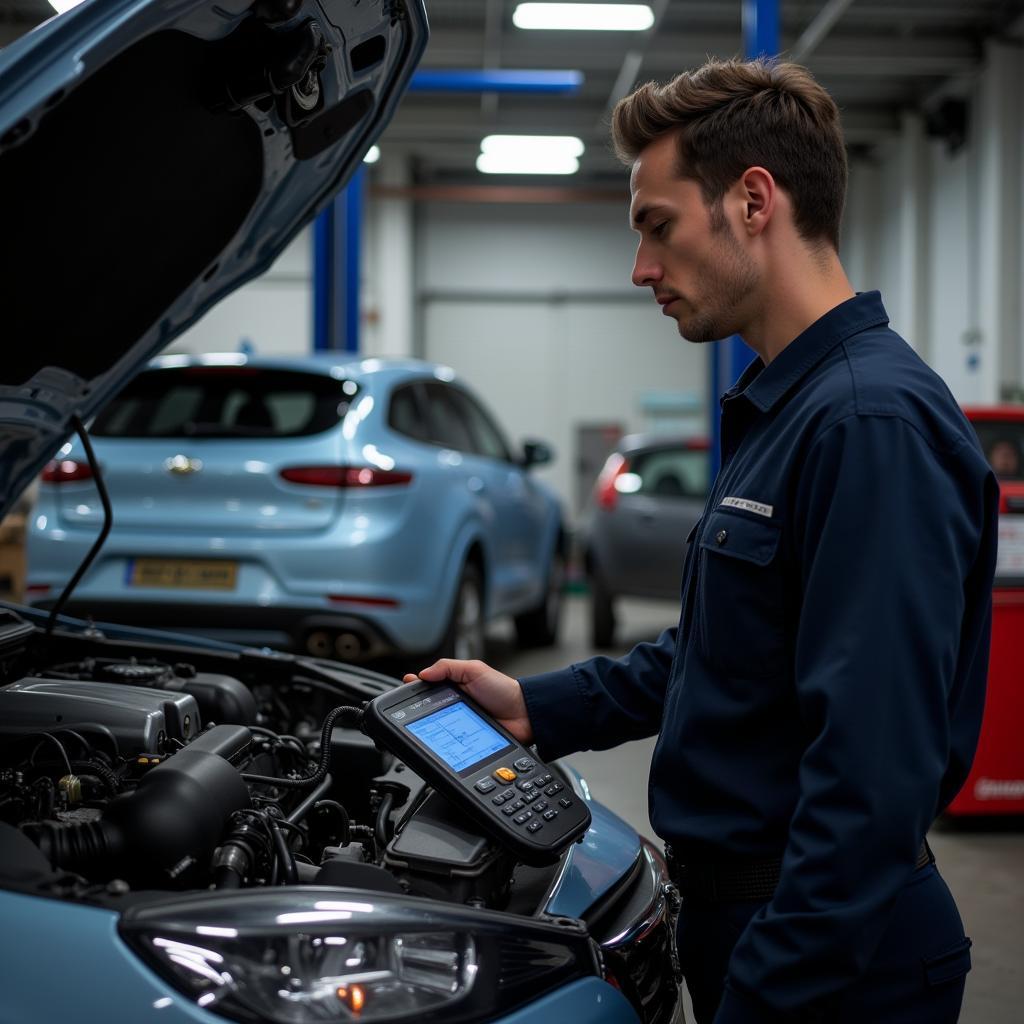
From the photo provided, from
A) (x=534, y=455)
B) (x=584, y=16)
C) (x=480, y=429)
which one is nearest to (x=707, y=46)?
(x=584, y=16)

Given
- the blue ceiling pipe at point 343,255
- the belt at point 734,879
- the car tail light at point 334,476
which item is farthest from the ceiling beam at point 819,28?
the belt at point 734,879

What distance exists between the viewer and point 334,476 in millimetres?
4422

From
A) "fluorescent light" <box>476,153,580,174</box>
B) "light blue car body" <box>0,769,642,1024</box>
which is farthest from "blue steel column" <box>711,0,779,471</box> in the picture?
"fluorescent light" <box>476,153,580,174</box>

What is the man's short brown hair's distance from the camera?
1.29 metres

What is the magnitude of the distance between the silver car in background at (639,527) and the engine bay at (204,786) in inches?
193

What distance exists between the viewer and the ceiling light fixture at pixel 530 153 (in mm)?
12906

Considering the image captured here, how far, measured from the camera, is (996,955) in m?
2.94

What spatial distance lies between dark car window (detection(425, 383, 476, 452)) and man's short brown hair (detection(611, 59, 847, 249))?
3695 mm

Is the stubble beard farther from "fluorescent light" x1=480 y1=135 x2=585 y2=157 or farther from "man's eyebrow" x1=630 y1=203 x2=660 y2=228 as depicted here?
"fluorescent light" x1=480 y1=135 x2=585 y2=157

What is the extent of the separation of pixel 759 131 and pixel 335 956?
38.0 inches

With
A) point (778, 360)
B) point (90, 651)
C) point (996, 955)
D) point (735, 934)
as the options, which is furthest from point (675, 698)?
point (996, 955)

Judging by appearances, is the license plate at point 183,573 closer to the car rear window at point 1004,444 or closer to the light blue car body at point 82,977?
the car rear window at point 1004,444

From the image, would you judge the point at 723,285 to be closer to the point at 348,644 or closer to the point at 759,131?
the point at 759,131

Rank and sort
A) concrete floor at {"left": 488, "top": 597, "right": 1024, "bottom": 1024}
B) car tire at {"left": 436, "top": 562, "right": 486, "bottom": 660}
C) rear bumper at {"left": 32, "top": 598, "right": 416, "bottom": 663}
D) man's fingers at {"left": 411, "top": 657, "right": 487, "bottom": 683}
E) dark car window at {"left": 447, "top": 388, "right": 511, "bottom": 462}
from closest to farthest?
man's fingers at {"left": 411, "top": 657, "right": 487, "bottom": 683} < concrete floor at {"left": 488, "top": 597, "right": 1024, "bottom": 1024} < rear bumper at {"left": 32, "top": 598, "right": 416, "bottom": 663} < car tire at {"left": 436, "top": 562, "right": 486, "bottom": 660} < dark car window at {"left": 447, "top": 388, "right": 511, "bottom": 462}
